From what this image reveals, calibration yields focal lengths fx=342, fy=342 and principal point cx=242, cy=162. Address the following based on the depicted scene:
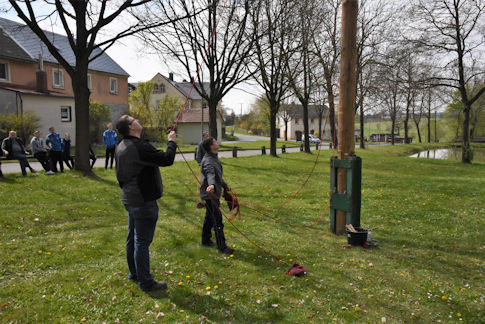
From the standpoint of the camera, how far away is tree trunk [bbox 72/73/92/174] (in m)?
12.4

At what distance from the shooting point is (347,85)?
6680 mm

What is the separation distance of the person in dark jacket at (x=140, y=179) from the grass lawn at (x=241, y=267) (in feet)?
2.24

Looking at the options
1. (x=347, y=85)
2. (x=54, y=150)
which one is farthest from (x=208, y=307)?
(x=54, y=150)

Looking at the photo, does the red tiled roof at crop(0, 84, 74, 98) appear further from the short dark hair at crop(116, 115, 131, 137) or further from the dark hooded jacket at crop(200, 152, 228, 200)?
the short dark hair at crop(116, 115, 131, 137)

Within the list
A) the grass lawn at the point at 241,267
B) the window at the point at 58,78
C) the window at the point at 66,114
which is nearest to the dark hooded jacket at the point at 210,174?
the grass lawn at the point at 241,267

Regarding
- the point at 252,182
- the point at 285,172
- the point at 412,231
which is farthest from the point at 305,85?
the point at 412,231

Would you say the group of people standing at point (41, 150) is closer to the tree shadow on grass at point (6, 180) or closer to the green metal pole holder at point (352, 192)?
the tree shadow on grass at point (6, 180)

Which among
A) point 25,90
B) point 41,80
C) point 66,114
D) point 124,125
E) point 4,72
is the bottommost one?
point 124,125

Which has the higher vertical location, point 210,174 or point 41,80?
point 41,80

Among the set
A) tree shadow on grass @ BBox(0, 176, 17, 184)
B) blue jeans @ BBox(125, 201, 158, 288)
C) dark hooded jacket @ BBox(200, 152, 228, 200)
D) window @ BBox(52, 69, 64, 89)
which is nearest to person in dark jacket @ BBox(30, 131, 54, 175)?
tree shadow on grass @ BBox(0, 176, 17, 184)

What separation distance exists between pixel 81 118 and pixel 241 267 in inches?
386

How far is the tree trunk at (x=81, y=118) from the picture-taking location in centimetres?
1237

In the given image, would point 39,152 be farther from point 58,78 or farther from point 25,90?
point 58,78

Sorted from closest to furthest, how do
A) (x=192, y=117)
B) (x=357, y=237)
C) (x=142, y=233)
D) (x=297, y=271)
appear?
(x=142, y=233) < (x=297, y=271) < (x=357, y=237) < (x=192, y=117)
